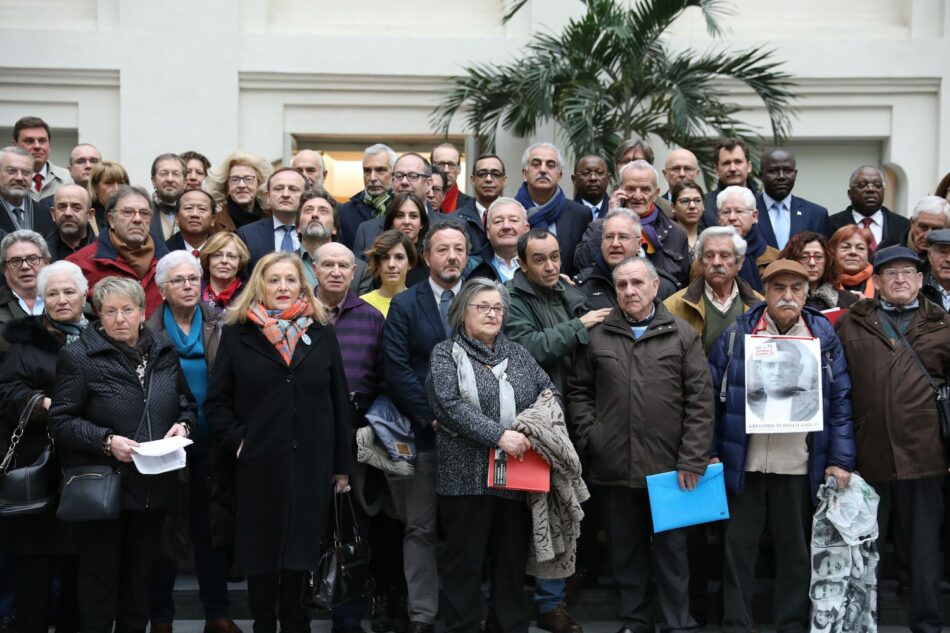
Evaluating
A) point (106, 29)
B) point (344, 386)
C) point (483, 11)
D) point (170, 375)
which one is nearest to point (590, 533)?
point (344, 386)

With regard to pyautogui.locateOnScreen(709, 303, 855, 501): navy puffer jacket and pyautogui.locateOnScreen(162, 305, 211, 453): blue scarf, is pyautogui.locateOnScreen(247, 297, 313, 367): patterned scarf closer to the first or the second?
pyautogui.locateOnScreen(162, 305, 211, 453): blue scarf

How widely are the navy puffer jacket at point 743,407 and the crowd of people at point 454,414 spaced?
0.05 ft

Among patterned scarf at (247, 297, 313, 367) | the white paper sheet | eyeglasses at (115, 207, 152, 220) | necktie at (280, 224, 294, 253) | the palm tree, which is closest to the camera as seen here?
the white paper sheet

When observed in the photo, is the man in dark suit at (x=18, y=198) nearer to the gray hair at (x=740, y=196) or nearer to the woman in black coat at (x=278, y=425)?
the woman in black coat at (x=278, y=425)

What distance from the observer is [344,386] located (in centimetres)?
665

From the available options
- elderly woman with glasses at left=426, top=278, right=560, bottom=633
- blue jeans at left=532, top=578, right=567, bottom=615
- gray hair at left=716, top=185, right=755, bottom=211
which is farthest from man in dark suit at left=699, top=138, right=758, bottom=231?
blue jeans at left=532, top=578, right=567, bottom=615

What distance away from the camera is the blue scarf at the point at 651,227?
8.10 meters

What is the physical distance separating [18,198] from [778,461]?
5556 millimetres

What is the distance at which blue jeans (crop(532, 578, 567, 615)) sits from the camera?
7137 mm

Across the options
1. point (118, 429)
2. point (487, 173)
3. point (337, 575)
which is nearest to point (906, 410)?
point (337, 575)

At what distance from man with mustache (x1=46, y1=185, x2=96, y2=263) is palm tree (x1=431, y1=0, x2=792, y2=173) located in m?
4.17

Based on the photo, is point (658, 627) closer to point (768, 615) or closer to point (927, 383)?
point (768, 615)

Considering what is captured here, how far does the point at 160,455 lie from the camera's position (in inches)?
248

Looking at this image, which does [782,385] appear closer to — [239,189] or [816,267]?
[816,267]
